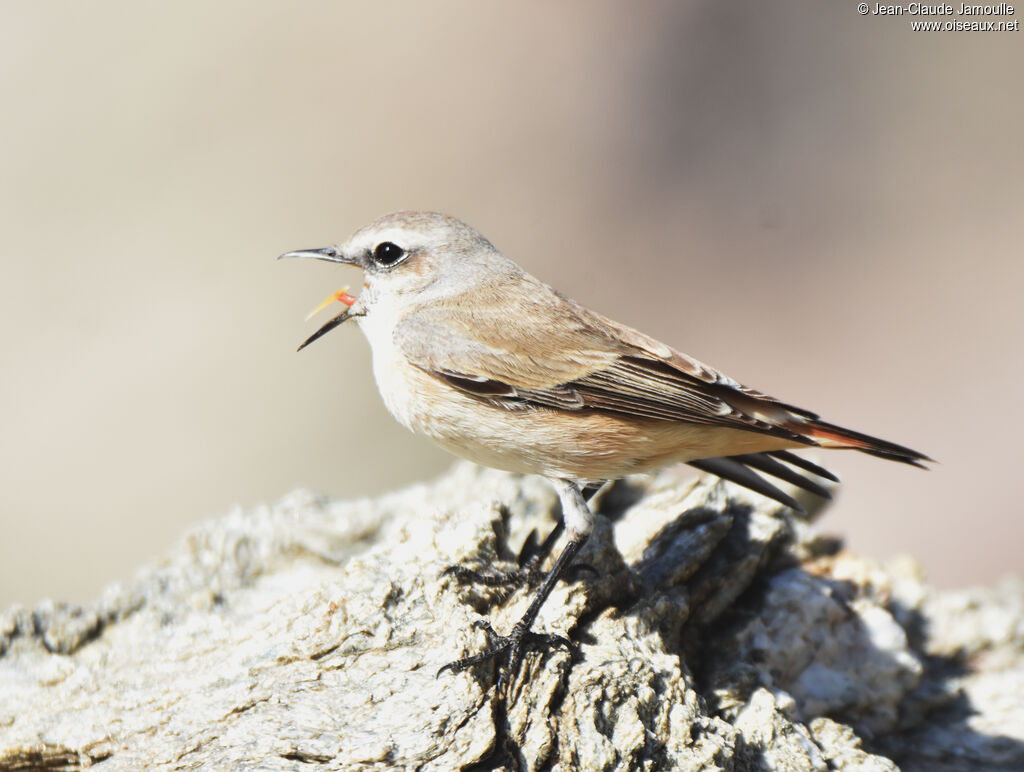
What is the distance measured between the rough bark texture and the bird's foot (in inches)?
1.9

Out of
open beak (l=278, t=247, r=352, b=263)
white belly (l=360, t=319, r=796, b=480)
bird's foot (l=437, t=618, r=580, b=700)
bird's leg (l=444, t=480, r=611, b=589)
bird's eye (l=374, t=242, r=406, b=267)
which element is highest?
bird's eye (l=374, t=242, r=406, b=267)

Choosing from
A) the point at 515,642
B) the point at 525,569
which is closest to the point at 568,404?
the point at 525,569

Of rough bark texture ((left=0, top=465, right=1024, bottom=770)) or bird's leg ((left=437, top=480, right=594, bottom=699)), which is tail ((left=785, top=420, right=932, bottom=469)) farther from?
bird's leg ((left=437, top=480, right=594, bottom=699))

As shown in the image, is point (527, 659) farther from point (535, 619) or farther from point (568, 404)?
point (568, 404)

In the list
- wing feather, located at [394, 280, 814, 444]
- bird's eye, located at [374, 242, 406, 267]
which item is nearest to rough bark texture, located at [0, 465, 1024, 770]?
wing feather, located at [394, 280, 814, 444]

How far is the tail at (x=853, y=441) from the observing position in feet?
14.0

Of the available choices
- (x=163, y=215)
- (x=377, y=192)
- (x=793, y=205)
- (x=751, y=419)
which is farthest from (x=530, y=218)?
(x=751, y=419)

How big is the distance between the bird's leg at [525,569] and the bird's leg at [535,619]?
10 cm

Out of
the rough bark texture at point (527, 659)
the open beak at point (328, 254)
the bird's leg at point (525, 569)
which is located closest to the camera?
the rough bark texture at point (527, 659)

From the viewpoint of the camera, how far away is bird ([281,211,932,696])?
432 centimetres

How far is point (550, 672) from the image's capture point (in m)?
3.82

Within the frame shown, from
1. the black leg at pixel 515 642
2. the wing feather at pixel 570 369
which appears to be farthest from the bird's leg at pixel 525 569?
the wing feather at pixel 570 369

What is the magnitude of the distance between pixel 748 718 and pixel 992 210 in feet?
34.8

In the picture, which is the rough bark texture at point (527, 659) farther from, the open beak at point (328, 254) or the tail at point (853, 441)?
the open beak at point (328, 254)
